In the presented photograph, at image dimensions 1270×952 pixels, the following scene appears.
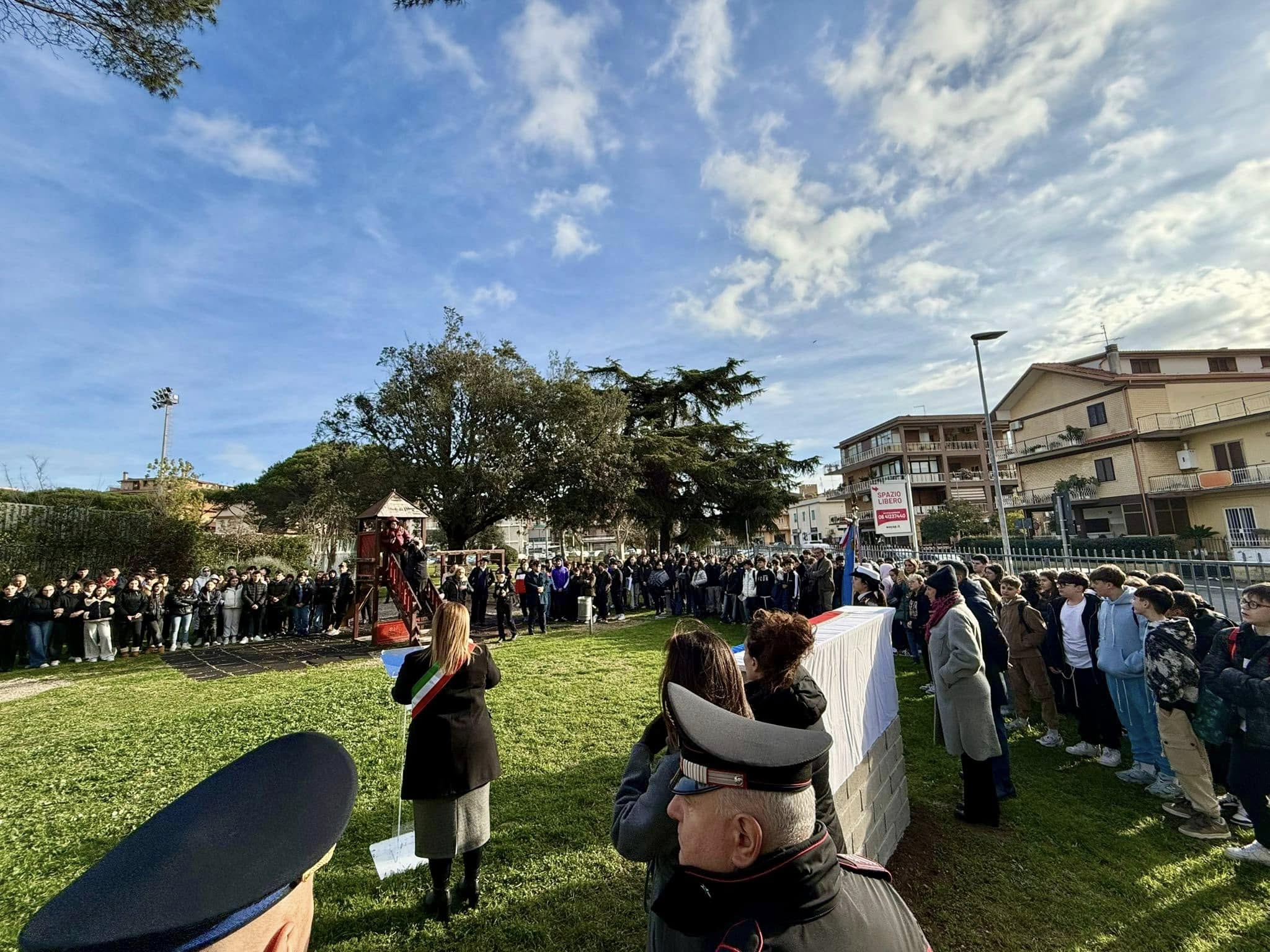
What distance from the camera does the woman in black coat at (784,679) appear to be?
2459mm

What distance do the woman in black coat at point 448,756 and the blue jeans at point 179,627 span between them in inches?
555

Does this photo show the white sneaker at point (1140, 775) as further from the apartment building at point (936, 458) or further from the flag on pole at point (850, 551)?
the apartment building at point (936, 458)

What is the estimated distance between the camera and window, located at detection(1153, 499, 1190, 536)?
29.0 m

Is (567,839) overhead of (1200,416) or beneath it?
beneath

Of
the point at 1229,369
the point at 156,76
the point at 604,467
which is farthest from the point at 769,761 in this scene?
the point at 1229,369

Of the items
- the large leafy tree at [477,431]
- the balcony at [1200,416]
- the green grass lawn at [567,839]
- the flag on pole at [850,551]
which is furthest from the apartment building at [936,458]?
the green grass lawn at [567,839]

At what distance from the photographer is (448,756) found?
3402 millimetres

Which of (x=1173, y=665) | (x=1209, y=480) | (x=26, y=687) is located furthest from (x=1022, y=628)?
(x=1209, y=480)

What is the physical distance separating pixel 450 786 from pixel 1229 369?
49640mm

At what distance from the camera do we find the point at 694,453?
25844 millimetres

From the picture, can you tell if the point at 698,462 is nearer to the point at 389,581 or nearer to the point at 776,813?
the point at 389,581

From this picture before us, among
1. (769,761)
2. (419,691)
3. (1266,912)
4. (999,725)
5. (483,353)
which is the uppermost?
(483,353)

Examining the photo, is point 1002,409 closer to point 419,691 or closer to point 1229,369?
point 1229,369

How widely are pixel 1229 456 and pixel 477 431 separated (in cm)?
3607
